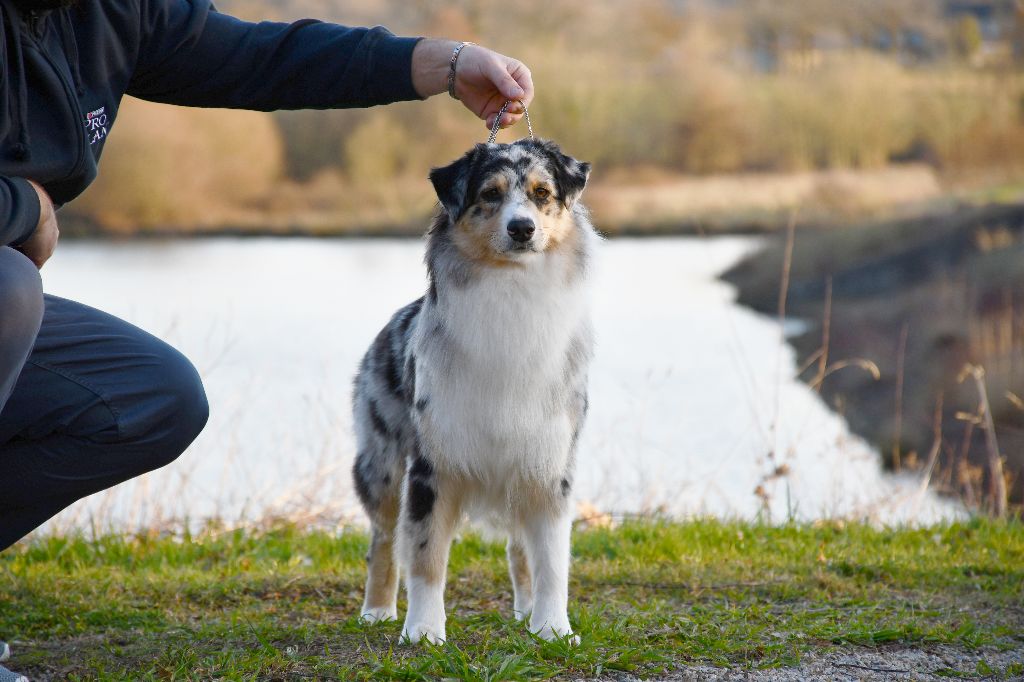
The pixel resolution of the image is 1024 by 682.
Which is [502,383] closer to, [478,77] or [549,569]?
[549,569]

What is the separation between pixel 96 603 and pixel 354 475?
1.01m

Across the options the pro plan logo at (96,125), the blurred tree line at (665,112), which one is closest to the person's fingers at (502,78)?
the pro plan logo at (96,125)

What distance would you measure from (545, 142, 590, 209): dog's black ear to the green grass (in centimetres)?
Result: 135

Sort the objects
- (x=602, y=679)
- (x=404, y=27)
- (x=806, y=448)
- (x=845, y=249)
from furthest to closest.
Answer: (x=845, y=249) → (x=404, y=27) → (x=806, y=448) → (x=602, y=679)

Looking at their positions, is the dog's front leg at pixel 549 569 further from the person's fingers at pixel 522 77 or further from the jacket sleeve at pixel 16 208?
the jacket sleeve at pixel 16 208

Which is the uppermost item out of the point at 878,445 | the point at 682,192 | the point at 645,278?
the point at 682,192

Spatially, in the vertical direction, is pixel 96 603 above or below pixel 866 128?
below

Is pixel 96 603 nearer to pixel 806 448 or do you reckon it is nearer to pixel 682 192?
pixel 806 448

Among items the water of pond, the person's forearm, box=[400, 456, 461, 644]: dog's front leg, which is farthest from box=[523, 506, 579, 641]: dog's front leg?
the person's forearm

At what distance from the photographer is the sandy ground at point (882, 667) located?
116 inches

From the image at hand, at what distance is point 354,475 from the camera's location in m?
3.90

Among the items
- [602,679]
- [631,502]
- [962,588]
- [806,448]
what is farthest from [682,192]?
[602,679]

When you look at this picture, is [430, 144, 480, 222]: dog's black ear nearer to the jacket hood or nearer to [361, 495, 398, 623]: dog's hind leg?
[361, 495, 398, 623]: dog's hind leg

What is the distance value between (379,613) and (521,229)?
148 cm
